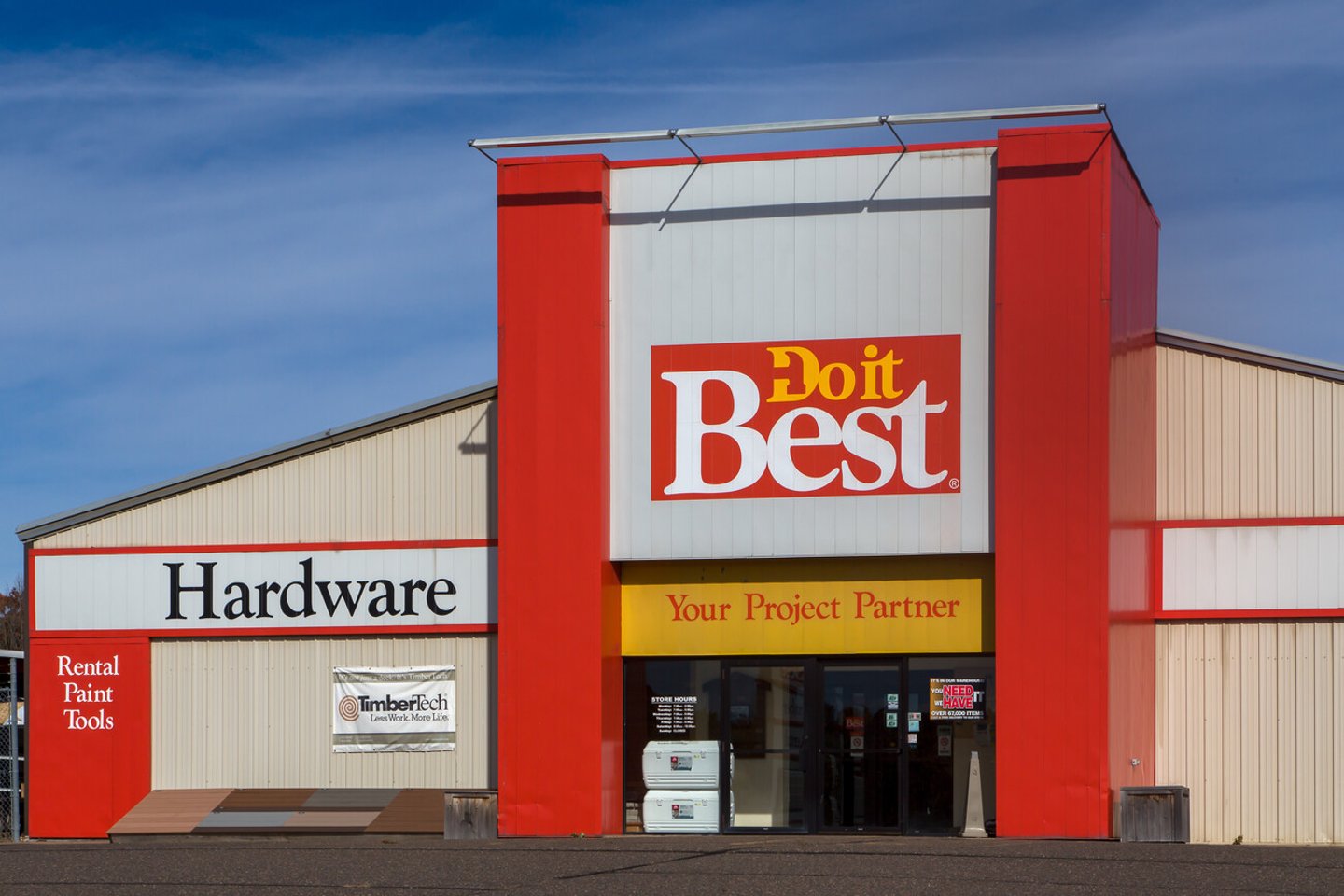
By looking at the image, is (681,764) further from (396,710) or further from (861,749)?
(396,710)

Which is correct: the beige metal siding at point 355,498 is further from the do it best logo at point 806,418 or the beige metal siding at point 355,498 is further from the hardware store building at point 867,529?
the do it best logo at point 806,418

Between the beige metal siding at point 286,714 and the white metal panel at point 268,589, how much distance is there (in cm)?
29

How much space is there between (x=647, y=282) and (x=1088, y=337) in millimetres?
4994

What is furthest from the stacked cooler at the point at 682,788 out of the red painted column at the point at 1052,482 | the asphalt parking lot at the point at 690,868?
the red painted column at the point at 1052,482

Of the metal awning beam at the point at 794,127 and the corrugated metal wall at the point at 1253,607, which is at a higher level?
the metal awning beam at the point at 794,127

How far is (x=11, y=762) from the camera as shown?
886 inches

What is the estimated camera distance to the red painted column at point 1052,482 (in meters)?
18.7

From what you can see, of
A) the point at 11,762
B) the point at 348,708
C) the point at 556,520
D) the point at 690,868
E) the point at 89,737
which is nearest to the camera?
the point at 690,868

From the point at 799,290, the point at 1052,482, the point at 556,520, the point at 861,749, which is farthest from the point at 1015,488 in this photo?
the point at 556,520

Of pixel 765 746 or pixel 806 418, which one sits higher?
pixel 806 418

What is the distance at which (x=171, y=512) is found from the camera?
2212 centimetres

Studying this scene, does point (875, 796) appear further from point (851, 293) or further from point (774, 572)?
point (851, 293)

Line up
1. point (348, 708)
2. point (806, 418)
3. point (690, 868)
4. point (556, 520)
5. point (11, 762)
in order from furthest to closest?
1. point (11, 762)
2. point (348, 708)
3. point (556, 520)
4. point (806, 418)
5. point (690, 868)

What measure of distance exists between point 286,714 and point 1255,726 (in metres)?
11.5
